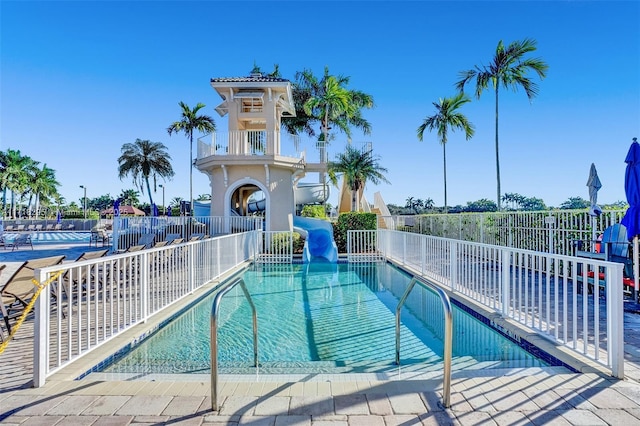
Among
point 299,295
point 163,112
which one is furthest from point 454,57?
point 163,112

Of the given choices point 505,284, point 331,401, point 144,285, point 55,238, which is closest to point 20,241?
point 55,238

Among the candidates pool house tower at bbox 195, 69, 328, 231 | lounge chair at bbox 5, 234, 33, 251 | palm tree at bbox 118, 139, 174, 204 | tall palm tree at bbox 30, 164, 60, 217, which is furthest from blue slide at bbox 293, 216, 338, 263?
tall palm tree at bbox 30, 164, 60, 217

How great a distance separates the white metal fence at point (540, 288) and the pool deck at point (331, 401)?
1.73ft

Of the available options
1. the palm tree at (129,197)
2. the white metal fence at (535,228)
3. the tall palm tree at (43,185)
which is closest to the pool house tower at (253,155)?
the white metal fence at (535,228)

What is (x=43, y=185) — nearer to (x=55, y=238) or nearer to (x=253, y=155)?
(x=55, y=238)

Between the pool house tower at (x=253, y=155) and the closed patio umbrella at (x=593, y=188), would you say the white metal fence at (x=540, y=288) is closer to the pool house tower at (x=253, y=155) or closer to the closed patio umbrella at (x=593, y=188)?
the closed patio umbrella at (x=593, y=188)

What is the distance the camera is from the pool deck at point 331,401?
242cm

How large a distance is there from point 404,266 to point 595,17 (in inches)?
546

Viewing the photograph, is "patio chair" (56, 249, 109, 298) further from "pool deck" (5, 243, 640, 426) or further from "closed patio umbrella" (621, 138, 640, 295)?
"closed patio umbrella" (621, 138, 640, 295)

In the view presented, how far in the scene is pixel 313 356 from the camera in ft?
14.2

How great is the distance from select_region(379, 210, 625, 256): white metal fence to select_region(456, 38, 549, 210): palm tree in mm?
4617

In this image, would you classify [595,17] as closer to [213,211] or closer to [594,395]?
[594,395]

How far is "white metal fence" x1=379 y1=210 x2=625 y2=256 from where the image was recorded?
A: 8273mm

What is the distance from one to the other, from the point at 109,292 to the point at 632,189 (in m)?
9.50
